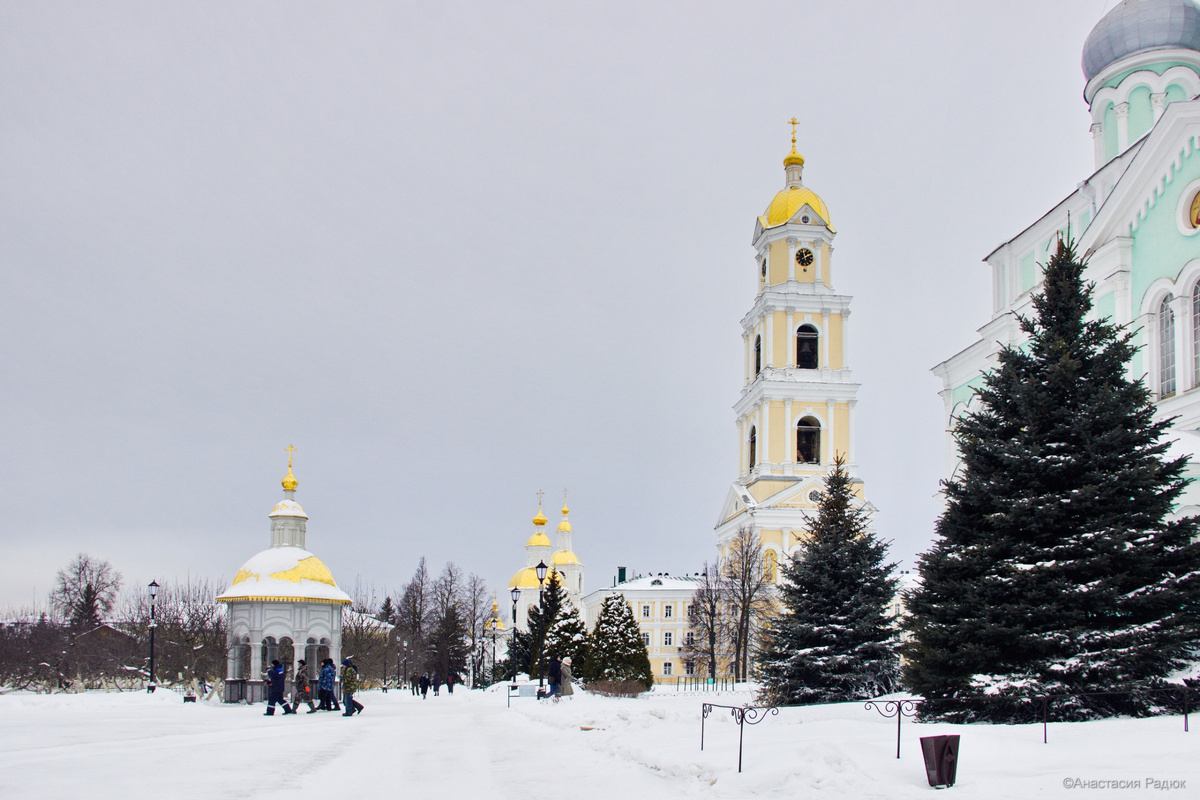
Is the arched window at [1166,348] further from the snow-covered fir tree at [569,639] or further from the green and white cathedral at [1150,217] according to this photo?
the snow-covered fir tree at [569,639]

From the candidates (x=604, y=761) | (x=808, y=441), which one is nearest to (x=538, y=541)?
(x=808, y=441)

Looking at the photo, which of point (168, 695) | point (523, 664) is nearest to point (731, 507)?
point (523, 664)

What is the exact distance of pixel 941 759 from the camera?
29.5 feet

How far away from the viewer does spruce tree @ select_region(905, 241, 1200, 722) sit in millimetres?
12742

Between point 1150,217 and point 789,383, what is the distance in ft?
→ 137

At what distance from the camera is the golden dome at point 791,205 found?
6862 centimetres

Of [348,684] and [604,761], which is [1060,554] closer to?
→ [604,761]

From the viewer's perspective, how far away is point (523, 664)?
195ft

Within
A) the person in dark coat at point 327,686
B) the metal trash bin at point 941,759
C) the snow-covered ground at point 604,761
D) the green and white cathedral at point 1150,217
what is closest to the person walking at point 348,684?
the person in dark coat at point 327,686

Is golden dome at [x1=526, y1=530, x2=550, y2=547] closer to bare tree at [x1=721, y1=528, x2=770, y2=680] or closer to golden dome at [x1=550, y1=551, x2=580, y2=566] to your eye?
golden dome at [x1=550, y1=551, x2=580, y2=566]

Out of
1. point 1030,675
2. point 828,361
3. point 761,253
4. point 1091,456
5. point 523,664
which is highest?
point 761,253

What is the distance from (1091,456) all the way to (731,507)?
53.9 m

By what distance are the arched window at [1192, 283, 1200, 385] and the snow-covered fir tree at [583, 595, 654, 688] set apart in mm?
21674

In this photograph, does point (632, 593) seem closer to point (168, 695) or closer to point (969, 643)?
point (168, 695)
